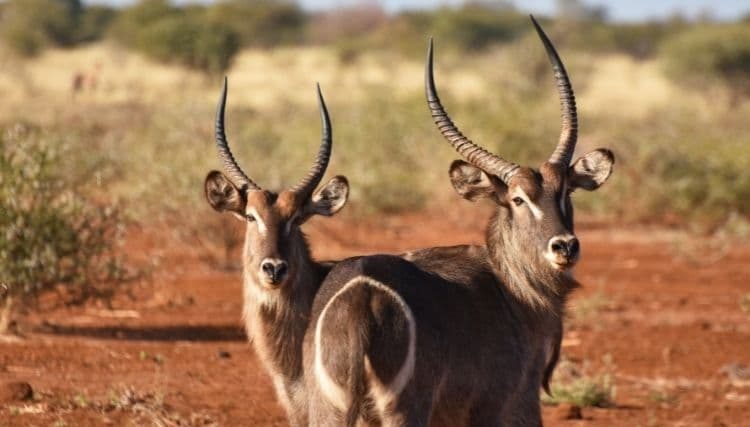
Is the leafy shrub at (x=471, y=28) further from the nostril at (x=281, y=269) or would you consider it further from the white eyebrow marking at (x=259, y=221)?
the nostril at (x=281, y=269)

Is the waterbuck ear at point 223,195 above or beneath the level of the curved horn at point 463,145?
beneath

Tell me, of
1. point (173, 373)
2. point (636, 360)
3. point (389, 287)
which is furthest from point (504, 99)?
point (389, 287)

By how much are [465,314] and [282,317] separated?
1.13 m

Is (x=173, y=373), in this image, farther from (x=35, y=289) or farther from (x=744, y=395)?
(x=744, y=395)

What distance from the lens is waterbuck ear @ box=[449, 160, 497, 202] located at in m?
6.64

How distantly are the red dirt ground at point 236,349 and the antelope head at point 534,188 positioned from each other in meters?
2.32

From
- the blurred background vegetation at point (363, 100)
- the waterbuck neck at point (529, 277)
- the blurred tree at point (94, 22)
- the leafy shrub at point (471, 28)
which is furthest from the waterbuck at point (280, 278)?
the leafy shrub at point (471, 28)

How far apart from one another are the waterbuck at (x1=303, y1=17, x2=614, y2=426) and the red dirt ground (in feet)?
7.82

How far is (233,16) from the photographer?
60.9m

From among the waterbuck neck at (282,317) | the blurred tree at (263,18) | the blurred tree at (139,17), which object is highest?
the blurred tree at (263,18)

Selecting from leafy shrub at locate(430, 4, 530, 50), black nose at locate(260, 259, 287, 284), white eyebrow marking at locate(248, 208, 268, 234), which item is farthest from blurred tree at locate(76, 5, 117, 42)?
black nose at locate(260, 259, 287, 284)

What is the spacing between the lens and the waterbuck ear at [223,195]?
707 cm

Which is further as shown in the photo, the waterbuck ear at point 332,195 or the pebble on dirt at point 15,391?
the pebble on dirt at point 15,391

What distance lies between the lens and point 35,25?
1884 inches
